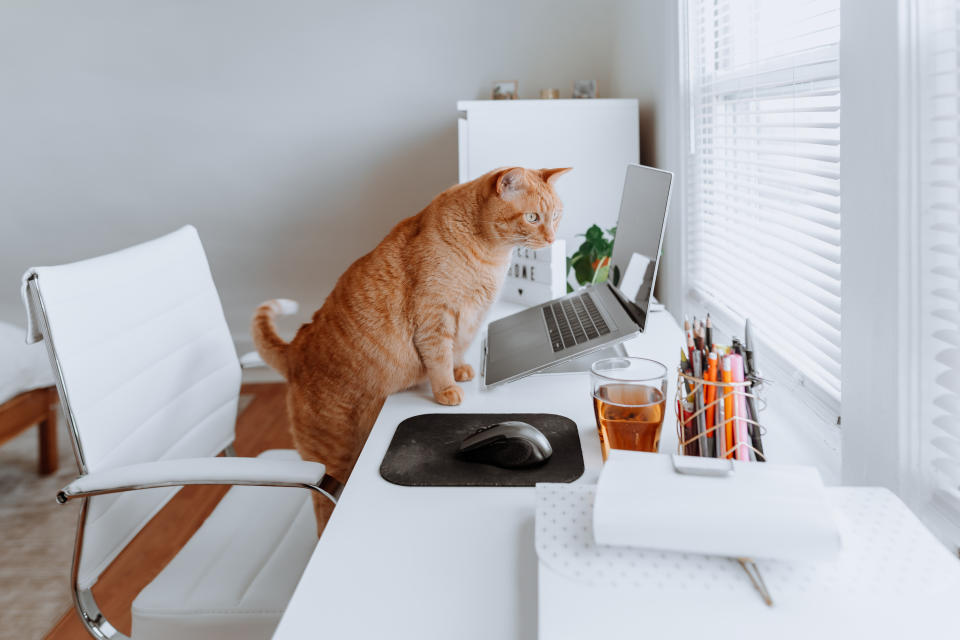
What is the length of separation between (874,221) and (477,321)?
70cm

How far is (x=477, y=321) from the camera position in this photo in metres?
1.38

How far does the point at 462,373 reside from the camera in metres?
1.36

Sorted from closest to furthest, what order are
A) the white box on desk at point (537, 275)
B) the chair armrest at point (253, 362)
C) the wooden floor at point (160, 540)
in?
1. the chair armrest at point (253, 362)
2. the white box on desk at point (537, 275)
3. the wooden floor at point (160, 540)

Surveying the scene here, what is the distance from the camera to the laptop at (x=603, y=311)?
124 centimetres

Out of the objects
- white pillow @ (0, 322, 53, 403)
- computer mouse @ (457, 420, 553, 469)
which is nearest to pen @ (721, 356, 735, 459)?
computer mouse @ (457, 420, 553, 469)

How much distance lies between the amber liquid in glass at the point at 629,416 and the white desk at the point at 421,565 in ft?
0.14

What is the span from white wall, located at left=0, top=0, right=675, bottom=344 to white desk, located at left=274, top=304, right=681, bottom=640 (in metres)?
1.77

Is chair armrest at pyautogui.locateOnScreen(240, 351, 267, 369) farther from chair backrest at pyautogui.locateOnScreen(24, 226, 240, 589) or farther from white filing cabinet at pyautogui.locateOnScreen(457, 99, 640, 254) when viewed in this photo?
white filing cabinet at pyautogui.locateOnScreen(457, 99, 640, 254)

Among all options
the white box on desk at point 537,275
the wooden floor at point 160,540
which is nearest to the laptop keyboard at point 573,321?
the white box on desk at point 537,275

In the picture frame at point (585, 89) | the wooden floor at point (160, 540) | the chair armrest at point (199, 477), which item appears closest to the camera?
the chair armrest at point (199, 477)

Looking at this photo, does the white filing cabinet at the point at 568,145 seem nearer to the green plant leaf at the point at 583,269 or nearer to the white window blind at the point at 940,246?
the green plant leaf at the point at 583,269

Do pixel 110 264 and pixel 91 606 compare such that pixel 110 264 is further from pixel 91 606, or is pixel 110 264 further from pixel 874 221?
pixel 874 221

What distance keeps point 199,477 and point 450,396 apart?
39 centimetres

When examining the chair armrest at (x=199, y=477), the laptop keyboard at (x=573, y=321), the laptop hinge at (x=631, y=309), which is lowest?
the chair armrest at (x=199, y=477)
